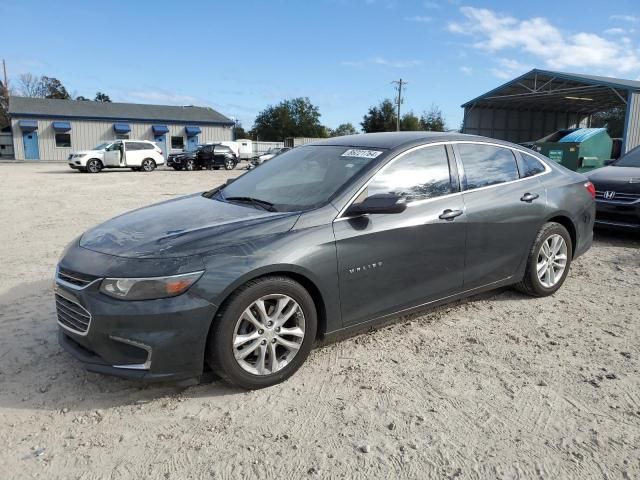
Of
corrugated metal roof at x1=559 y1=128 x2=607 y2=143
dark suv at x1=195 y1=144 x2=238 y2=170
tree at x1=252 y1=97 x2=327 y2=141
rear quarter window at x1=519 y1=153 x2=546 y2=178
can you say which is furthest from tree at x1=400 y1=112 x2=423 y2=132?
rear quarter window at x1=519 y1=153 x2=546 y2=178

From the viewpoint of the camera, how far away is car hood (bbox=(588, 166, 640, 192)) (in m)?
7.03

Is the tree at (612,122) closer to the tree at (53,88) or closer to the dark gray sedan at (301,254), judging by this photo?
the dark gray sedan at (301,254)

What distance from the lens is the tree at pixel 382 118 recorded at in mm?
62594

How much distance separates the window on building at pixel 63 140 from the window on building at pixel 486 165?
45.8 metres

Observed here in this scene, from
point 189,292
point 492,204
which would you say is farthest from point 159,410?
point 492,204

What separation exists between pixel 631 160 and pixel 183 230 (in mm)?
7960

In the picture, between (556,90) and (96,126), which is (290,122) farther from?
(556,90)

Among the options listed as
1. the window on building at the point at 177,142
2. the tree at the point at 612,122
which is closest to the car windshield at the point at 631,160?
the tree at the point at 612,122

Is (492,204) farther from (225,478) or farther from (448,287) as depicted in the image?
(225,478)

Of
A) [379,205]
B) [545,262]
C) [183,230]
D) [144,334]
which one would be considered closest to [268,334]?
[144,334]

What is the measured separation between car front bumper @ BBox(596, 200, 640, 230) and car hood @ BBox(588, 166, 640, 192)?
225 mm

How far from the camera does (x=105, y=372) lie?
2.85 meters

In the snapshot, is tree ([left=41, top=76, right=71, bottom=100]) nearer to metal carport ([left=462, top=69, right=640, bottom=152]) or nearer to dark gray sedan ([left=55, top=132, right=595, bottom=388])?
metal carport ([left=462, top=69, right=640, bottom=152])

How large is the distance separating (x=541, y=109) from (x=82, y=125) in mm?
37647
